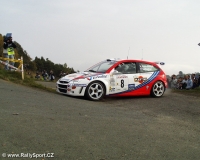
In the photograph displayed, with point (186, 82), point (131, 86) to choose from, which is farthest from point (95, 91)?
point (186, 82)

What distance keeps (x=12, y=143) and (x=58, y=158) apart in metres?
0.80

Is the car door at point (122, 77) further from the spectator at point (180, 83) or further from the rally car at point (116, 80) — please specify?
the spectator at point (180, 83)

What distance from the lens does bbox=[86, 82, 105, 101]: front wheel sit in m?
9.24

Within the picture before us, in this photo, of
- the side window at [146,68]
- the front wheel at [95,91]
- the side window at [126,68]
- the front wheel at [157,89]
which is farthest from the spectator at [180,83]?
the front wheel at [95,91]

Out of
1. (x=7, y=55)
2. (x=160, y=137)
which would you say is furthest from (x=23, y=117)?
(x=7, y=55)

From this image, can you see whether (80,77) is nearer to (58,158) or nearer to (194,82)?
(58,158)

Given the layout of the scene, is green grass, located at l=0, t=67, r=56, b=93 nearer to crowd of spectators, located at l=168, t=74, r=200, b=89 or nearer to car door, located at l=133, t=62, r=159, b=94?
car door, located at l=133, t=62, r=159, b=94

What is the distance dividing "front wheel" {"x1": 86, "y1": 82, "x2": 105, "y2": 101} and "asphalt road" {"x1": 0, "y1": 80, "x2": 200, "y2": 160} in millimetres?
2466

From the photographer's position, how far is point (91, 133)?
15.2 feet

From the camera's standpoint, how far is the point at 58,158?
3439mm

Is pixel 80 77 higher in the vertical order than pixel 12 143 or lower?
higher

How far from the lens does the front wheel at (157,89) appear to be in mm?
10834

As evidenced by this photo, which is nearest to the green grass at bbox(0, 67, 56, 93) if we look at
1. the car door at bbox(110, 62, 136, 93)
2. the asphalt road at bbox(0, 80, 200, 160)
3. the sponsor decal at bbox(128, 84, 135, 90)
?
the car door at bbox(110, 62, 136, 93)

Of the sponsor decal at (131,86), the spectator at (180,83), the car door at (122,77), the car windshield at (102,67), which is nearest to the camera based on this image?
the car door at (122,77)
